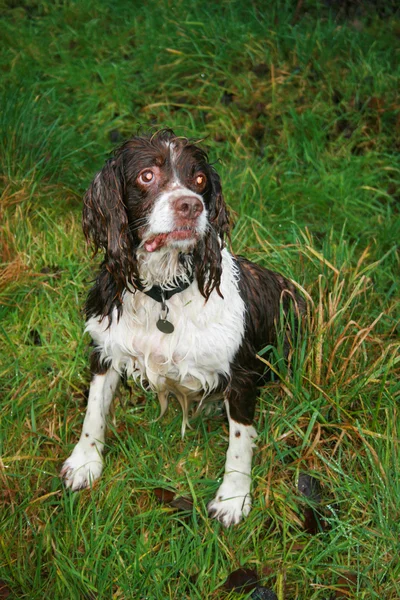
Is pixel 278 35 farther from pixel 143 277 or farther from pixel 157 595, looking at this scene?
pixel 157 595

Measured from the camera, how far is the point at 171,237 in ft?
8.64

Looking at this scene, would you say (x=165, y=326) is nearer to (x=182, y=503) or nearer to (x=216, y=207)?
(x=216, y=207)

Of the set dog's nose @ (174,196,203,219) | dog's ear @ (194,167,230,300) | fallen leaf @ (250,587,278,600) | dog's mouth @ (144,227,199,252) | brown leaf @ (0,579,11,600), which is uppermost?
dog's nose @ (174,196,203,219)

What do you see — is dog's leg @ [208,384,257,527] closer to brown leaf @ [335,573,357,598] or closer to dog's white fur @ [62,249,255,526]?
dog's white fur @ [62,249,255,526]

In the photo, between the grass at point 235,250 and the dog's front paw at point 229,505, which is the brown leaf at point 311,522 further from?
the dog's front paw at point 229,505

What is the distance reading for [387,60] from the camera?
5.35m

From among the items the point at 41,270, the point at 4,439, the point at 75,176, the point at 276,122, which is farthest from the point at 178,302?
the point at 276,122

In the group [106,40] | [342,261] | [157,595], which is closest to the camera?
[157,595]

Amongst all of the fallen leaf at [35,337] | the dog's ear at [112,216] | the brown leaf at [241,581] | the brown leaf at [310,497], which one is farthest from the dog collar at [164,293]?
the fallen leaf at [35,337]

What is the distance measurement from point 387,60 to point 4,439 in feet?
12.8

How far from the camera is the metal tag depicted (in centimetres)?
288

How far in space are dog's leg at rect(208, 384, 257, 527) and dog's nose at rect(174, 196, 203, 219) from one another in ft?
2.77

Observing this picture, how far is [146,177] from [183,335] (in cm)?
64

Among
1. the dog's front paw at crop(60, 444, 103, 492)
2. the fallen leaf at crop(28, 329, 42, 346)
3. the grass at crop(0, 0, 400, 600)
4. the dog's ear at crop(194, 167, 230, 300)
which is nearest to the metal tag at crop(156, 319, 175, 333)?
the dog's ear at crop(194, 167, 230, 300)
